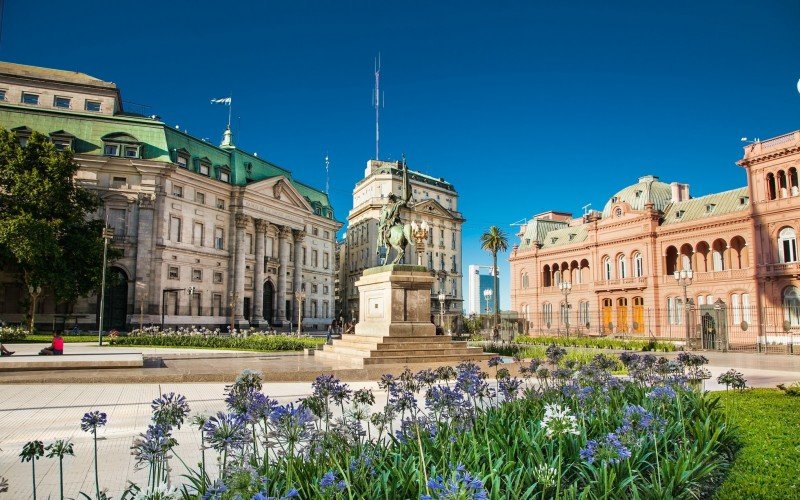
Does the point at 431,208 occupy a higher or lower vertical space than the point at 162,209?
higher

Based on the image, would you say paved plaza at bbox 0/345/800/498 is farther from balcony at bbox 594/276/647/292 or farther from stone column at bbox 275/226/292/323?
stone column at bbox 275/226/292/323

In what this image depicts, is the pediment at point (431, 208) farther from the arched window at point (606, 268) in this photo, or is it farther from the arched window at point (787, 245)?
the arched window at point (787, 245)

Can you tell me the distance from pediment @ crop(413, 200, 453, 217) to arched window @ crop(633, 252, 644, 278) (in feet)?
116

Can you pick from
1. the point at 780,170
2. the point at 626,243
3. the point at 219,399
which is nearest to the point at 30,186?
the point at 219,399

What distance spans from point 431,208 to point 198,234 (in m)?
40.1

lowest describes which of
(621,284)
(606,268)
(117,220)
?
(621,284)

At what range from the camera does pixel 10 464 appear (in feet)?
21.9

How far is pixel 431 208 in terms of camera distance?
8431cm

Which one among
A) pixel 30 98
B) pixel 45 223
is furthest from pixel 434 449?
pixel 30 98

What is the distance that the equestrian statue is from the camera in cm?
1972

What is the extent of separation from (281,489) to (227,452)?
0.54m

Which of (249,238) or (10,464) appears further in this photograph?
(249,238)

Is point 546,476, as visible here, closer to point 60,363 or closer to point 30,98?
point 60,363

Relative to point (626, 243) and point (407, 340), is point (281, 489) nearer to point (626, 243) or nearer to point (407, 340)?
point (407, 340)
